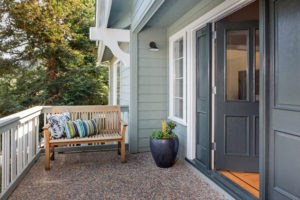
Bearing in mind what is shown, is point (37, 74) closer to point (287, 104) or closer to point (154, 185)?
point (154, 185)

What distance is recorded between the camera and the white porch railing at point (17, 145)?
2367mm

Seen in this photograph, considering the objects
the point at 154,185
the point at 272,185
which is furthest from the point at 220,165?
the point at 272,185

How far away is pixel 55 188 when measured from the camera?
2576 millimetres

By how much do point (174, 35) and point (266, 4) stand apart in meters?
2.08

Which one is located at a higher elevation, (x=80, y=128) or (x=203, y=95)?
(x=203, y=95)

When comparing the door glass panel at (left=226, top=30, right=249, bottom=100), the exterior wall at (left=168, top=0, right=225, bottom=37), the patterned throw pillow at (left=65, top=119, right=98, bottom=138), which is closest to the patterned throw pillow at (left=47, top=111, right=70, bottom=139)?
the patterned throw pillow at (left=65, top=119, right=98, bottom=138)

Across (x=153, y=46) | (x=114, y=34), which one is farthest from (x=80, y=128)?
(x=153, y=46)

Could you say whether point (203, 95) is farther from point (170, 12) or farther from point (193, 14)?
point (170, 12)

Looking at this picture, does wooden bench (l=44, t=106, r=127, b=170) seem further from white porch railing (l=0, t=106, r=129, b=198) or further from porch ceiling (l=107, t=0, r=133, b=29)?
porch ceiling (l=107, t=0, r=133, b=29)

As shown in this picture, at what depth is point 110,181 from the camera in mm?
2777

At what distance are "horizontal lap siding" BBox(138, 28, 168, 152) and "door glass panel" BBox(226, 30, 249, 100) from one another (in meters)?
1.46

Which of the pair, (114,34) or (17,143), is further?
(114,34)

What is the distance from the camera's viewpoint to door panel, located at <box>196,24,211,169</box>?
2.84 m

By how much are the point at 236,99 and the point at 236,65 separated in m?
0.44
